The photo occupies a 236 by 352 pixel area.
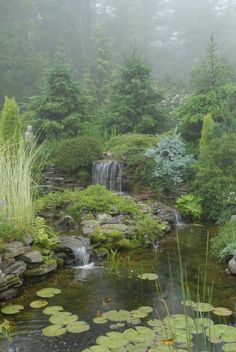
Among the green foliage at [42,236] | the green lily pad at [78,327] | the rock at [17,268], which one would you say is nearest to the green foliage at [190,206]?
the green foliage at [42,236]

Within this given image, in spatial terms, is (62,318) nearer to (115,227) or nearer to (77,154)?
(115,227)

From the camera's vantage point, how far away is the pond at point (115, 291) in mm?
3619

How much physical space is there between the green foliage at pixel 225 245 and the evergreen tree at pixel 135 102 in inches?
251

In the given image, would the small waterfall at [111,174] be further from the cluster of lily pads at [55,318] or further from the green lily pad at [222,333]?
the green lily pad at [222,333]

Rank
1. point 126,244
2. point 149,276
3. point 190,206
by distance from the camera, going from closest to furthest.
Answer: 1. point 149,276
2. point 126,244
3. point 190,206

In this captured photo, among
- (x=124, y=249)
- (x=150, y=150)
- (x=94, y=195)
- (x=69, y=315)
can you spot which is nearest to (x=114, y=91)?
(x=150, y=150)

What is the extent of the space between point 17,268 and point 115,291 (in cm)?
116

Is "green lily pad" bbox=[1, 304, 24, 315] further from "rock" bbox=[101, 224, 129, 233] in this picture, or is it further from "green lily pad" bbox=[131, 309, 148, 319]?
"rock" bbox=[101, 224, 129, 233]

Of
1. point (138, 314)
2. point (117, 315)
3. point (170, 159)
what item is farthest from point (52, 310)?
point (170, 159)

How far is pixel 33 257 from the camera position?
5105 mm

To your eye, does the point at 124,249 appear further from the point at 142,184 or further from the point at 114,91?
the point at 114,91

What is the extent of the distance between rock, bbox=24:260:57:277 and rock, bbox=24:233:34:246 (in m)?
0.34

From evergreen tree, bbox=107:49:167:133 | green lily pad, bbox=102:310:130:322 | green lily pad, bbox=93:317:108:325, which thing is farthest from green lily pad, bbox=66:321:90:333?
evergreen tree, bbox=107:49:167:133

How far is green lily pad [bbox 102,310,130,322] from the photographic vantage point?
397 cm
